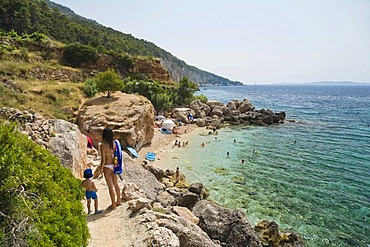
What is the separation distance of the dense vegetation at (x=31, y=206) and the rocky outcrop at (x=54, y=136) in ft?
15.0

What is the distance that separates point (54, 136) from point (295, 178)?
1913 centimetres

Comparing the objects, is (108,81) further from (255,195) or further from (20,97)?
(255,195)

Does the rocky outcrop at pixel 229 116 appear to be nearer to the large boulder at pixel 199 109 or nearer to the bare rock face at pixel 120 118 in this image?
the large boulder at pixel 199 109

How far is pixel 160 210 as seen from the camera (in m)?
8.72

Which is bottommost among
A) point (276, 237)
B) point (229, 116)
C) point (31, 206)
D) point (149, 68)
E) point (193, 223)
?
point (276, 237)

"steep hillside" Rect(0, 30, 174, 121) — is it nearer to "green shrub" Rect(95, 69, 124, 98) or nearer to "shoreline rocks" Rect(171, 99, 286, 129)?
"green shrub" Rect(95, 69, 124, 98)

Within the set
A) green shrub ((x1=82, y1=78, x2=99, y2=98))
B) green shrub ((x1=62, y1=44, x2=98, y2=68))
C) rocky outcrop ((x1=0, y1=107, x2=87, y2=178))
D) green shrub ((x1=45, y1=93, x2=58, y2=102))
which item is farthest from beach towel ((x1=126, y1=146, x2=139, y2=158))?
green shrub ((x1=62, y1=44, x2=98, y2=68))

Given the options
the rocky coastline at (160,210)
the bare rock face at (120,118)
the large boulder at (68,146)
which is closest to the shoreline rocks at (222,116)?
the bare rock face at (120,118)

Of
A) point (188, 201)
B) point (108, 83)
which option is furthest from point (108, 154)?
point (108, 83)

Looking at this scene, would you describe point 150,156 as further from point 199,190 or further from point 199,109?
point 199,109

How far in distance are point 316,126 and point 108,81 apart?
38730 millimetres

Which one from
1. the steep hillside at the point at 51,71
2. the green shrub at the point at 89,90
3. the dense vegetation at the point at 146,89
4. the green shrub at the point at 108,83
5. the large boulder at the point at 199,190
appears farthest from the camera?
the green shrub at the point at 89,90

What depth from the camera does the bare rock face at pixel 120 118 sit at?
22.0m

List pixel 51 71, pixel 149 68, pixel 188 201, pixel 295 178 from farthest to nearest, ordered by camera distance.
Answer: pixel 149 68
pixel 51 71
pixel 295 178
pixel 188 201
